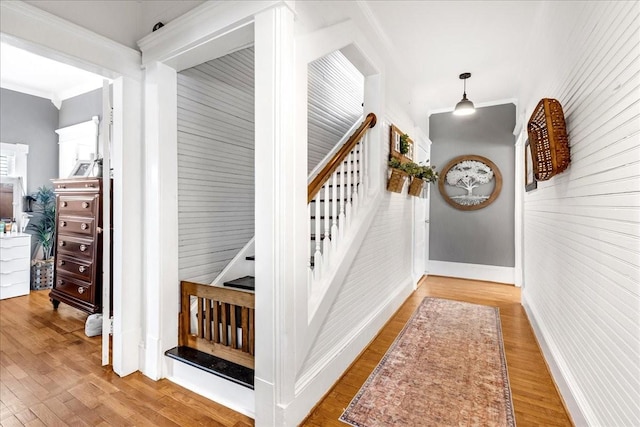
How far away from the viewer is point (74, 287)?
302 centimetres

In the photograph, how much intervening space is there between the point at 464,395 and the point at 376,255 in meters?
1.27

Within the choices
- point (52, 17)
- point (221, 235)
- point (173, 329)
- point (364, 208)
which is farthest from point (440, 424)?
point (52, 17)

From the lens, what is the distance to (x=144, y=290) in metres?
2.13

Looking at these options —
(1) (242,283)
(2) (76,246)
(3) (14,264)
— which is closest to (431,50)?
(1) (242,283)

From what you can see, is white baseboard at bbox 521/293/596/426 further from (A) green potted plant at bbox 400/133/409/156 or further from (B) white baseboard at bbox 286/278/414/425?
(A) green potted plant at bbox 400/133/409/156

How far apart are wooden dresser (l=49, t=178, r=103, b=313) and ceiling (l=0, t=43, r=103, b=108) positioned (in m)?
1.48

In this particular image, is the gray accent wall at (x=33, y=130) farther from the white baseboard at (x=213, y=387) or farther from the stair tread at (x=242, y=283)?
the white baseboard at (x=213, y=387)

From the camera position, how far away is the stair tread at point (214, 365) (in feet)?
5.70

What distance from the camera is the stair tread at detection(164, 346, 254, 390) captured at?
174cm

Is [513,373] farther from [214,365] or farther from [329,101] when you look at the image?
[329,101]

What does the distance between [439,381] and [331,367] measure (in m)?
0.75

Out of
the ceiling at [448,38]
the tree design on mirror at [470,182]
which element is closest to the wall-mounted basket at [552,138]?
the ceiling at [448,38]

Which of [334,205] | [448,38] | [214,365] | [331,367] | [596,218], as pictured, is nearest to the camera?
[596,218]

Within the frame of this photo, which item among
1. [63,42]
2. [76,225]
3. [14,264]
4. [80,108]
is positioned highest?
[80,108]
